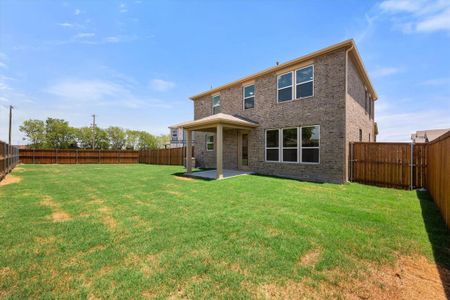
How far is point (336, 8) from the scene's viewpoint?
7.94m

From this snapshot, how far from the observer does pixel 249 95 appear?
1268cm

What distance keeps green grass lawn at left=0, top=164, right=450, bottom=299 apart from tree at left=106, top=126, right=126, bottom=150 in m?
32.0

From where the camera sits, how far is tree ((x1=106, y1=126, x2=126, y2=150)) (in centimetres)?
3484

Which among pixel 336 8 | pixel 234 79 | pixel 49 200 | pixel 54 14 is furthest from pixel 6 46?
pixel 336 8

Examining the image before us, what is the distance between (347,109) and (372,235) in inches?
276

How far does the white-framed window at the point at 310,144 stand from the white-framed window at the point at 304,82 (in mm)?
1703

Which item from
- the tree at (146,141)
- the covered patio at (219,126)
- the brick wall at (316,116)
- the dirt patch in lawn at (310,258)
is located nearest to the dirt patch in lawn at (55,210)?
the dirt patch in lawn at (310,258)

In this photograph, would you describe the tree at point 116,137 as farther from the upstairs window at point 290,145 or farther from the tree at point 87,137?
the upstairs window at point 290,145

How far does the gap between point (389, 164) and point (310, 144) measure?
10.5ft

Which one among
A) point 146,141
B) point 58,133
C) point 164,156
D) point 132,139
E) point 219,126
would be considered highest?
point 58,133

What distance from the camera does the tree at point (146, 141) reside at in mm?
37938

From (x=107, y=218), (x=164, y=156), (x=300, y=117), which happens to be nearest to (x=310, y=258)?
(x=107, y=218)

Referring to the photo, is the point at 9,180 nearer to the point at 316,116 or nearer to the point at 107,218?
the point at 107,218

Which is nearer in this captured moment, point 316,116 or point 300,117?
point 316,116
